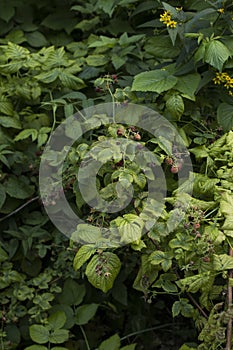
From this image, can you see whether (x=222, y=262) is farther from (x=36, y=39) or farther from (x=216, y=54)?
(x=36, y=39)

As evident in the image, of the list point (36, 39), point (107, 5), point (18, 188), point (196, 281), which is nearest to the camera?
point (196, 281)

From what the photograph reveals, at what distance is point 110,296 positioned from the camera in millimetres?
2521

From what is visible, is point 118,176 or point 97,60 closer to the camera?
point 118,176

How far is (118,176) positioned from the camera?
1723 millimetres

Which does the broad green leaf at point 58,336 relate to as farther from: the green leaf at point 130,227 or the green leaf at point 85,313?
the green leaf at point 130,227

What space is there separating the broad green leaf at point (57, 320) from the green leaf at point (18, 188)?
430mm

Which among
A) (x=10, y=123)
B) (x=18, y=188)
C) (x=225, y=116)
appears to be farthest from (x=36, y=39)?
(x=225, y=116)

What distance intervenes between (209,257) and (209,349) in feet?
0.78

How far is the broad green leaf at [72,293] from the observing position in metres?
2.35

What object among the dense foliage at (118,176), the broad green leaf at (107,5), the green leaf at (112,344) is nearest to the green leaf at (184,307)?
the dense foliage at (118,176)

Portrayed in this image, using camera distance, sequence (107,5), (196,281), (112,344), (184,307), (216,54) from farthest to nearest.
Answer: (107,5) < (112,344) < (216,54) < (184,307) < (196,281)

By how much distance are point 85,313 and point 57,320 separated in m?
0.13

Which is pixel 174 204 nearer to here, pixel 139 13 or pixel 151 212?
pixel 151 212

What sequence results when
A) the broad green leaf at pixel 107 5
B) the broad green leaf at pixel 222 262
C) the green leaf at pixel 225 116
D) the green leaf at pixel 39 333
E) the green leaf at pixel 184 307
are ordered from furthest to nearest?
the broad green leaf at pixel 107 5 → the green leaf at pixel 39 333 → the green leaf at pixel 225 116 → the green leaf at pixel 184 307 → the broad green leaf at pixel 222 262
